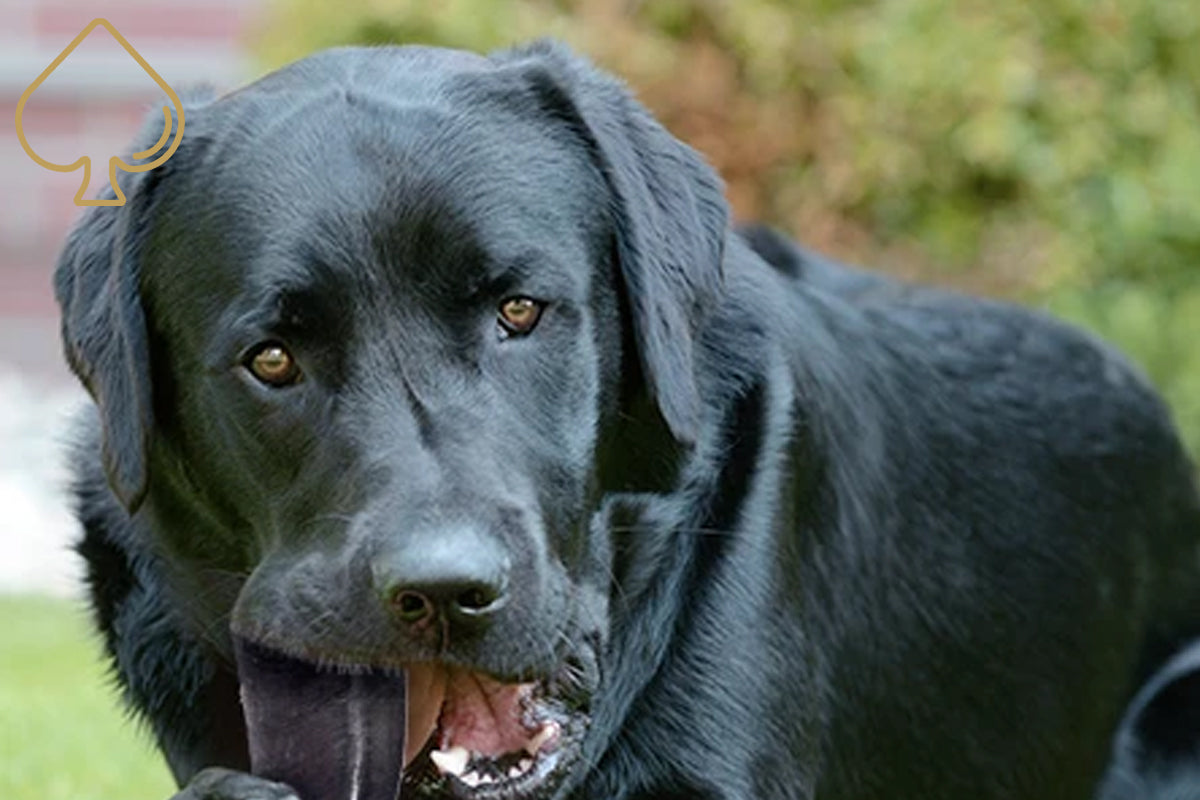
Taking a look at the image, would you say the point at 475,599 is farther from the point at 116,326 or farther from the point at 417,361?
the point at 116,326

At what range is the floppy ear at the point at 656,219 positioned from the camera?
3.53 metres

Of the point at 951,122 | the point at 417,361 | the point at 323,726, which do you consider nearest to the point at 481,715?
the point at 323,726

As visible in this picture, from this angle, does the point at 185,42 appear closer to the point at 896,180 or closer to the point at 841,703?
the point at 896,180

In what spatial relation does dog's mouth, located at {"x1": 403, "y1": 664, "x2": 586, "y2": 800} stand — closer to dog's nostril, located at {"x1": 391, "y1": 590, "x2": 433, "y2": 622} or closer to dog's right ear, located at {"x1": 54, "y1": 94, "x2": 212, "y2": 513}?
dog's nostril, located at {"x1": 391, "y1": 590, "x2": 433, "y2": 622}

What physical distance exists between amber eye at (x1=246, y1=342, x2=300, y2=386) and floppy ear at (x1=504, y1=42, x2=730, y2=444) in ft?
1.75

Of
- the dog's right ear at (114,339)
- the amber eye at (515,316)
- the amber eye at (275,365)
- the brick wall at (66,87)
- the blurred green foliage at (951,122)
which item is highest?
the amber eye at (515,316)

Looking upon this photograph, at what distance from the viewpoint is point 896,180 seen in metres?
9.31

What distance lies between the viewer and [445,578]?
2.99 metres

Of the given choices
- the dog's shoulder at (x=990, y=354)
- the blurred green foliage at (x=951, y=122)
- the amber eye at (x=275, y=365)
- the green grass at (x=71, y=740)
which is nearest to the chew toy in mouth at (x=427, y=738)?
the amber eye at (x=275, y=365)

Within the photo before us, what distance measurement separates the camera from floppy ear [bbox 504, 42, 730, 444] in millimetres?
3525

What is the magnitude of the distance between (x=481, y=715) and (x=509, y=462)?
40 centimetres

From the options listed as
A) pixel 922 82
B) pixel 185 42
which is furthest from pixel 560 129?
pixel 185 42

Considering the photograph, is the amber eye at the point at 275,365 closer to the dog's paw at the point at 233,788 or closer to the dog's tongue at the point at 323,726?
the dog's tongue at the point at 323,726

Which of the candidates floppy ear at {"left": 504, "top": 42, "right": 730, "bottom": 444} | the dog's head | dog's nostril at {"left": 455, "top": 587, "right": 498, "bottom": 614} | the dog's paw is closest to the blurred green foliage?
floppy ear at {"left": 504, "top": 42, "right": 730, "bottom": 444}
